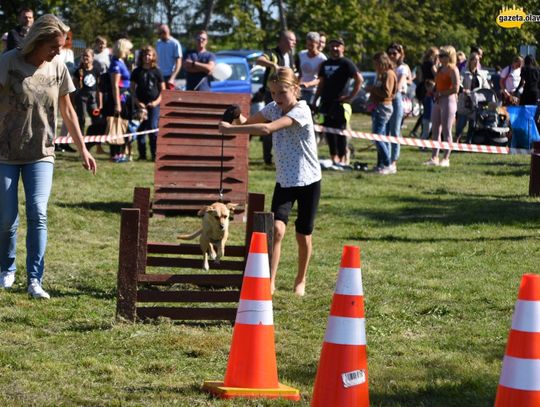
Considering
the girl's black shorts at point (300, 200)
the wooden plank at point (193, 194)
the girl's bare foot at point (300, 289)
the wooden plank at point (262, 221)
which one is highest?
the wooden plank at point (262, 221)

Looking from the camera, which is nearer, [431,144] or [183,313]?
[183,313]

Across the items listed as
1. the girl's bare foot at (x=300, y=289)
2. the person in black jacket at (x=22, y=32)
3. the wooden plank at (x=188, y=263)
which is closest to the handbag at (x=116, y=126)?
the person in black jacket at (x=22, y=32)

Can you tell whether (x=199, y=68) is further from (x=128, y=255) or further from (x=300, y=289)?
(x=128, y=255)

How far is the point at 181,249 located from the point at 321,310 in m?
1.20

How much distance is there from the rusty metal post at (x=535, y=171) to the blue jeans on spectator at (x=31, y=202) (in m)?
7.87

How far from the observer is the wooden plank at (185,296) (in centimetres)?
730

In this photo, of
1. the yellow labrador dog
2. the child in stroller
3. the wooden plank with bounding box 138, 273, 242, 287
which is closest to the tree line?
the child in stroller

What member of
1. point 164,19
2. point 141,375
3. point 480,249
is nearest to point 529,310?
point 141,375

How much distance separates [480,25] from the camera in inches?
1889

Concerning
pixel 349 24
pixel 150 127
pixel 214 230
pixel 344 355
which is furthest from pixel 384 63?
pixel 349 24

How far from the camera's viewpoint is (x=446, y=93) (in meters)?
17.9

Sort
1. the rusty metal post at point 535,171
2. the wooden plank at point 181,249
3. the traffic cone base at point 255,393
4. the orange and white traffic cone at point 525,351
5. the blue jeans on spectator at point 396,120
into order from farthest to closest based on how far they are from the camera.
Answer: the blue jeans on spectator at point 396,120 < the rusty metal post at point 535,171 < the wooden plank at point 181,249 < the traffic cone base at point 255,393 < the orange and white traffic cone at point 525,351

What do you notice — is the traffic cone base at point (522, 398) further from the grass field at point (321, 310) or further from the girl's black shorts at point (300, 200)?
the girl's black shorts at point (300, 200)

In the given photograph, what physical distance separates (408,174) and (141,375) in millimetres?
12275
